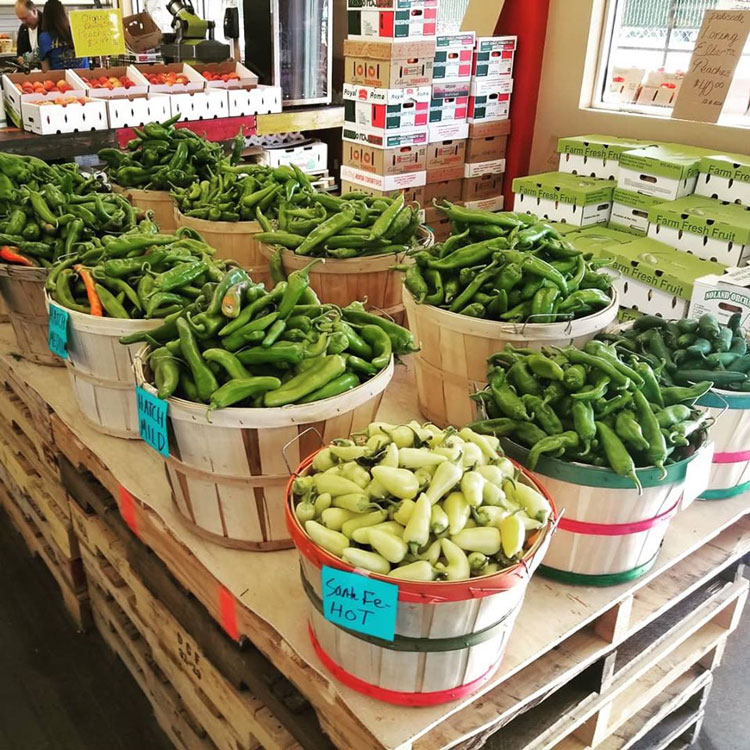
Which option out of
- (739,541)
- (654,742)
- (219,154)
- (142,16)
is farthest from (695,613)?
(142,16)

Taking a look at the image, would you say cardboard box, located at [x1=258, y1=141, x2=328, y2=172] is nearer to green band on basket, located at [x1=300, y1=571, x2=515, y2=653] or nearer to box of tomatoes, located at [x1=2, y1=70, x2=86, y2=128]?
box of tomatoes, located at [x1=2, y1=70, x2=86, y2=128]

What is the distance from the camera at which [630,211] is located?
455 cm

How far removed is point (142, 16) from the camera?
8648 mm

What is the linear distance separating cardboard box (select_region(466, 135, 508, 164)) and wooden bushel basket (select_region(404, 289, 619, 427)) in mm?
4210

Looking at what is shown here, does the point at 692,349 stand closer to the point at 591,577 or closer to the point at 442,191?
the point at 591,577

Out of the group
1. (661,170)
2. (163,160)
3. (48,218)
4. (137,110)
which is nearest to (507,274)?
(48,218)

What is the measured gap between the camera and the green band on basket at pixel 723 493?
194 centimetres

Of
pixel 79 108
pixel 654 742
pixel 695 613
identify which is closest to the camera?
pixel 695 613

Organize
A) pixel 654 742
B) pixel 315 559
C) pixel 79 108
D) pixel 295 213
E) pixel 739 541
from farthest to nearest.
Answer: pixel 79 108 → pixel 295 213 → pixel 654 742 → pixel 739 541 → pixel 315 559

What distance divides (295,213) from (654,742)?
7.06 ft

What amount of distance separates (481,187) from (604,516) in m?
5.18

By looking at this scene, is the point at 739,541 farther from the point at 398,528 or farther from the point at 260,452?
the point at 260,452

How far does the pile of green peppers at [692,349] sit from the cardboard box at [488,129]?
14.2ft

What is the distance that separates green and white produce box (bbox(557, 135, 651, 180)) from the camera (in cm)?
473
